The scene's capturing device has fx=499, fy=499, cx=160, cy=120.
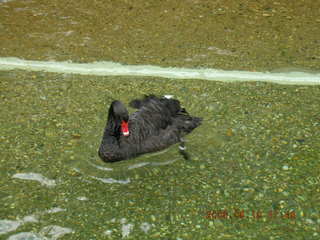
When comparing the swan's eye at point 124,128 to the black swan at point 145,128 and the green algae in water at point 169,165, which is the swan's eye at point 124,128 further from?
the green algae in water at point 169,165

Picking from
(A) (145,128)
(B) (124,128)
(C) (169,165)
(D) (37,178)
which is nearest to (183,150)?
(C) (169,165)

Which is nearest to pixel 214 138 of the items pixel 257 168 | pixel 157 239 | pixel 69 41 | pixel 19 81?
pixel 257 168

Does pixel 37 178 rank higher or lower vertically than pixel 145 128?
lower

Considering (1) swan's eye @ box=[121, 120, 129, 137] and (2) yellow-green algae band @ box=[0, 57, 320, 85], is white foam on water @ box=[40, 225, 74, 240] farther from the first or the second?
(2) yellow-green algae band @ box=[0, 57, 320, 85]

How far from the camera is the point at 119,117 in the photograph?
4.41 meters

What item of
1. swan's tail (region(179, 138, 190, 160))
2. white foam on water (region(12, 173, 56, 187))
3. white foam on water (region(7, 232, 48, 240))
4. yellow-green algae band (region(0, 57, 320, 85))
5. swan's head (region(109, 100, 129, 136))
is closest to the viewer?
white foam on water (region(7, 232, 48, 240))

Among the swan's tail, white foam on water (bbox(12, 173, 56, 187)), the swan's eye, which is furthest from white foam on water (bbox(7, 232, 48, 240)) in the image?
the swan's tail

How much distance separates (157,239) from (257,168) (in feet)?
4.10

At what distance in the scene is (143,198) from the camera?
404 cm

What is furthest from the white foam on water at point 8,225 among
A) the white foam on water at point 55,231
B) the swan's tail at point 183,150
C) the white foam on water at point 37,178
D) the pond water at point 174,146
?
the swan's tail at point 183,150

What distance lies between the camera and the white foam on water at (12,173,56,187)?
4.23 m

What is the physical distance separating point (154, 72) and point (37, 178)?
8.39 feet

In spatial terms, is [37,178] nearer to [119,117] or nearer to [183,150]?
[119,117]

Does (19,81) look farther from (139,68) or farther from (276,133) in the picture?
(276,133)
